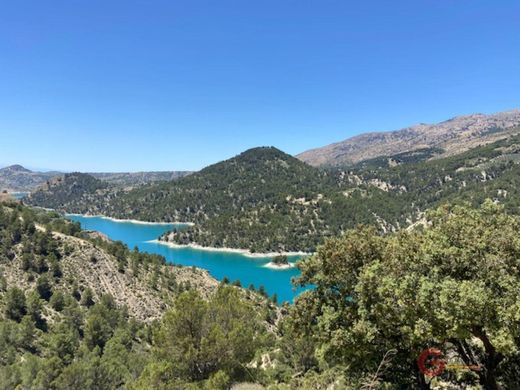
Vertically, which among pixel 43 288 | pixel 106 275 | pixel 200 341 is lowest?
pixel 106 275

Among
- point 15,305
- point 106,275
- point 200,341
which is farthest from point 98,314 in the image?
point 200,341

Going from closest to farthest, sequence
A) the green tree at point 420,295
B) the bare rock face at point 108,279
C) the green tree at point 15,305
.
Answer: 1. the green tree at point 420,295
2. the green tree at point 15,305
3. the bare rock face at point 108,279

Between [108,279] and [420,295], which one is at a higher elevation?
[420,295]

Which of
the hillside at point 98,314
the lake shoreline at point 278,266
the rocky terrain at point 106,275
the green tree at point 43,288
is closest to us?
the hillside at point 98,314

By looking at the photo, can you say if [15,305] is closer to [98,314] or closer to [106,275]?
[98,314]

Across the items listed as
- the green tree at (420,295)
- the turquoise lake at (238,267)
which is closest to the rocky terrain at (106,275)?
the turquoise lake at (238,267)

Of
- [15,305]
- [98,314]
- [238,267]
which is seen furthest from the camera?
[238,267]

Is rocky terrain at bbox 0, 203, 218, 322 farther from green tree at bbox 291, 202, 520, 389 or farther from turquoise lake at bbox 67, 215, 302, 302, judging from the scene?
green tree at bbox 291, 202, 520, 389

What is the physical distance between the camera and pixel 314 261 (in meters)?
19.0

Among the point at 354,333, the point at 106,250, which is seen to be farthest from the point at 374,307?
the point at 106,250

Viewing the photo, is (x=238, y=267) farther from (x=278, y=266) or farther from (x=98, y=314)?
(x=98, y=314)

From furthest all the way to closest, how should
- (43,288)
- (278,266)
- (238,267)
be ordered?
(238,267)
(278,266)
(43,288)

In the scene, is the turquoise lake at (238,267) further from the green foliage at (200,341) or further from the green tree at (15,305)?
the green foliage at (200,341)

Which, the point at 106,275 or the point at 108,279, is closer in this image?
the point at 108,279
